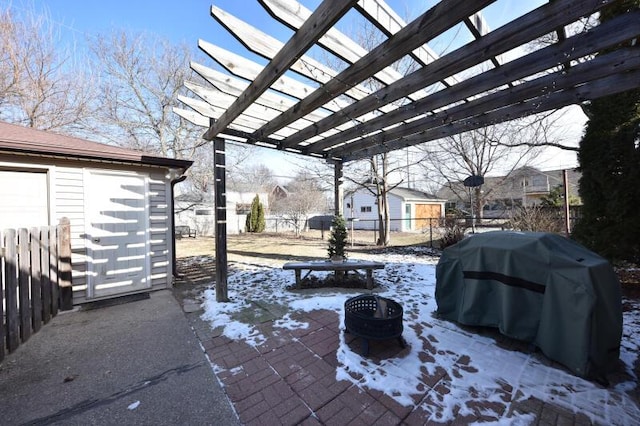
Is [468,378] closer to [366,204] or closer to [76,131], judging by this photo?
[76,131]

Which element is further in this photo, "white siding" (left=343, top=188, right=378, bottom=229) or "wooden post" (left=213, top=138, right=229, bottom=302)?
"white siding" (left=343, top=188, right=378, bottom=229)

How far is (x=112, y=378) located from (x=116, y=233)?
2832mm

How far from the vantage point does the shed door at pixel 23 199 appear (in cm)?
361

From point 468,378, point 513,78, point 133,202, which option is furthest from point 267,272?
point 513,78

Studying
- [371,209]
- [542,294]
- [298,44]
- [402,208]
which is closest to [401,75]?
[298,44]

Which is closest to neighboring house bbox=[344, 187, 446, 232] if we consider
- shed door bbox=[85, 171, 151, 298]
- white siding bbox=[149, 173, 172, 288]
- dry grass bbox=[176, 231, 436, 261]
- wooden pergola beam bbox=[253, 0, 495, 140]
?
dry grass bbox=[176, 231, 436, 261]

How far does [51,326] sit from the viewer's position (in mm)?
3246

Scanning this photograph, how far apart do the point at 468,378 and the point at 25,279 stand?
4.54m

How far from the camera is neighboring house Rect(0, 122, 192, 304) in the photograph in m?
3.68

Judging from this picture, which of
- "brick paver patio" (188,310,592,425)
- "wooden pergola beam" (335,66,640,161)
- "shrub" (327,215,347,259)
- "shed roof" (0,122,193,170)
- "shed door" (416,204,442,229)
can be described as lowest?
"brick paver patio" (188,310,592,425)

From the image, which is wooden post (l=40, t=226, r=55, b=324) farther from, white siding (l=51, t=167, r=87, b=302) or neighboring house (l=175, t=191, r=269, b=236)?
neighboring house (l=175, t=191, r=269, b=236)

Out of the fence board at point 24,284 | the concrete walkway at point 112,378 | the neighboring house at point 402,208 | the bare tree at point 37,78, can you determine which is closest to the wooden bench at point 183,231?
the bare tree at point 37,78

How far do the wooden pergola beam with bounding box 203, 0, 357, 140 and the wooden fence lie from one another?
2.83 meters

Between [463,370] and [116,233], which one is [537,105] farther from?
[116,233]
